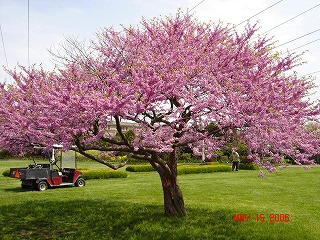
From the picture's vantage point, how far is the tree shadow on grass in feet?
28.5

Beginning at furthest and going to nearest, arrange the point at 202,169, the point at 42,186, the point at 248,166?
the point at 248,166
the point at 202,169
the point at 42,186

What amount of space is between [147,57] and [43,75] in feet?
13.3

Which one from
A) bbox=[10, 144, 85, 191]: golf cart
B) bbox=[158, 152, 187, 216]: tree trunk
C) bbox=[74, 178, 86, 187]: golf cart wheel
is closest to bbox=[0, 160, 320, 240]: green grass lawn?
bbox=[158, 152, 187, 216]: tree trunk

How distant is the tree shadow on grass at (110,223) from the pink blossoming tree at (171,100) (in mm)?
962

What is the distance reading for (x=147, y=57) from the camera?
8.46 m

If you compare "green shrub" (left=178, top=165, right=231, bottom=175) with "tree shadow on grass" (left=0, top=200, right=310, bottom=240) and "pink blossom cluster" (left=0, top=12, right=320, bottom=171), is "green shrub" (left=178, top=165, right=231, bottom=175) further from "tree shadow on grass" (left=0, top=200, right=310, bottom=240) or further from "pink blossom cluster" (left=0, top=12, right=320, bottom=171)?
"pink blossom cluster" (left=0, top=12, right=320, bottom=171)

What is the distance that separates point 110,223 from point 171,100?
13.0ft

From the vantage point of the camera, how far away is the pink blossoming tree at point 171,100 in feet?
25.6

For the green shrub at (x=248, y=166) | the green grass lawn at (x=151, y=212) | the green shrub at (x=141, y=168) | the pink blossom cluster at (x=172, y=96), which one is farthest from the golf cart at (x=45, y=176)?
the green shrub at (x=248, y=166)

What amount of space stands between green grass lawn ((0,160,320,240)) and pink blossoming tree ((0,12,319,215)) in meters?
1.40

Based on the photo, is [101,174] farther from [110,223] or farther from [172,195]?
[172,195]

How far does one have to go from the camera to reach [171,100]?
9992 millimetres

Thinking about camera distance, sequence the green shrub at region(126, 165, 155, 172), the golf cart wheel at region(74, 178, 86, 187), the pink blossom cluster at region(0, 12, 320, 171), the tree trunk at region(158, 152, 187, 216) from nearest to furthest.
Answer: the pink blossom cluster at region(0, 12, 320, 171)
the tree trunk at region(158, 152, 187, 216)
the golf cart wheel at region(74, 178, 86, 187)
the green shrub at region(126, 165, 155, 172)

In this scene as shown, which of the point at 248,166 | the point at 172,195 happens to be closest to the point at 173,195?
the point at 172,195
